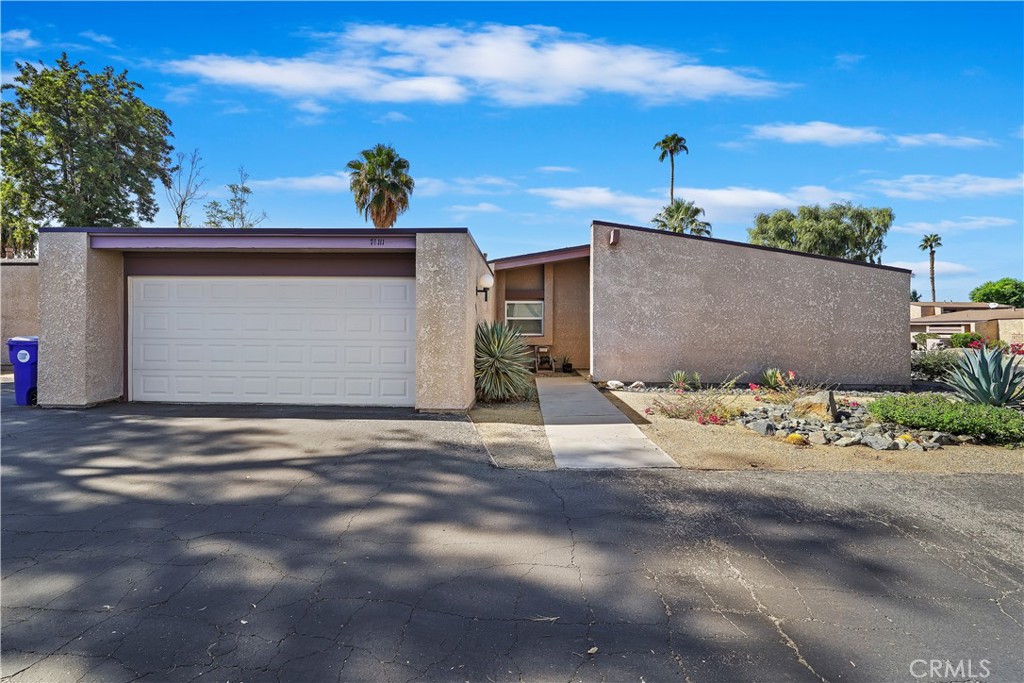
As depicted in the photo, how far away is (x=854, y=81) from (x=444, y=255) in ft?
32.0

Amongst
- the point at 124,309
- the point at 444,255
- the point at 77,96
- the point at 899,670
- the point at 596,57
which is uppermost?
the point at 77,96

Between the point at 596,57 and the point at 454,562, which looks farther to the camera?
the point at 596,57

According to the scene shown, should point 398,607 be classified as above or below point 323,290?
below

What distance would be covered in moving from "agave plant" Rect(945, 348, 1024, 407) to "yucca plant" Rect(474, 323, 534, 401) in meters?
7.77

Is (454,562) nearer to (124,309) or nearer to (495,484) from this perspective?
(495,484)

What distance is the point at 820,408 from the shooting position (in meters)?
8.93

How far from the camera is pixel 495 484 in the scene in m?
5.32

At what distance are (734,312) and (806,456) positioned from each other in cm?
808

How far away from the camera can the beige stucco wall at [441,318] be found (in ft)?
30.3

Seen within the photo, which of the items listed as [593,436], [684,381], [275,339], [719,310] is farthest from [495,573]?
[719,310]

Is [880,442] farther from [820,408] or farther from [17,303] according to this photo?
[17,303]

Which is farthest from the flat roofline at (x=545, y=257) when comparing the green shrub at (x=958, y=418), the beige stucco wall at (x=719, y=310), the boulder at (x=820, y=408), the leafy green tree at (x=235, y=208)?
the leafy green tree at (x=235, y=208)

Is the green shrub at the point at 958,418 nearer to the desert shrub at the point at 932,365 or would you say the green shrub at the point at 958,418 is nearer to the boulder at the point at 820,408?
the boulder at the point at 820,408

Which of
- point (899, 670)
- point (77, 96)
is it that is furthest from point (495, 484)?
point (77, 96)
